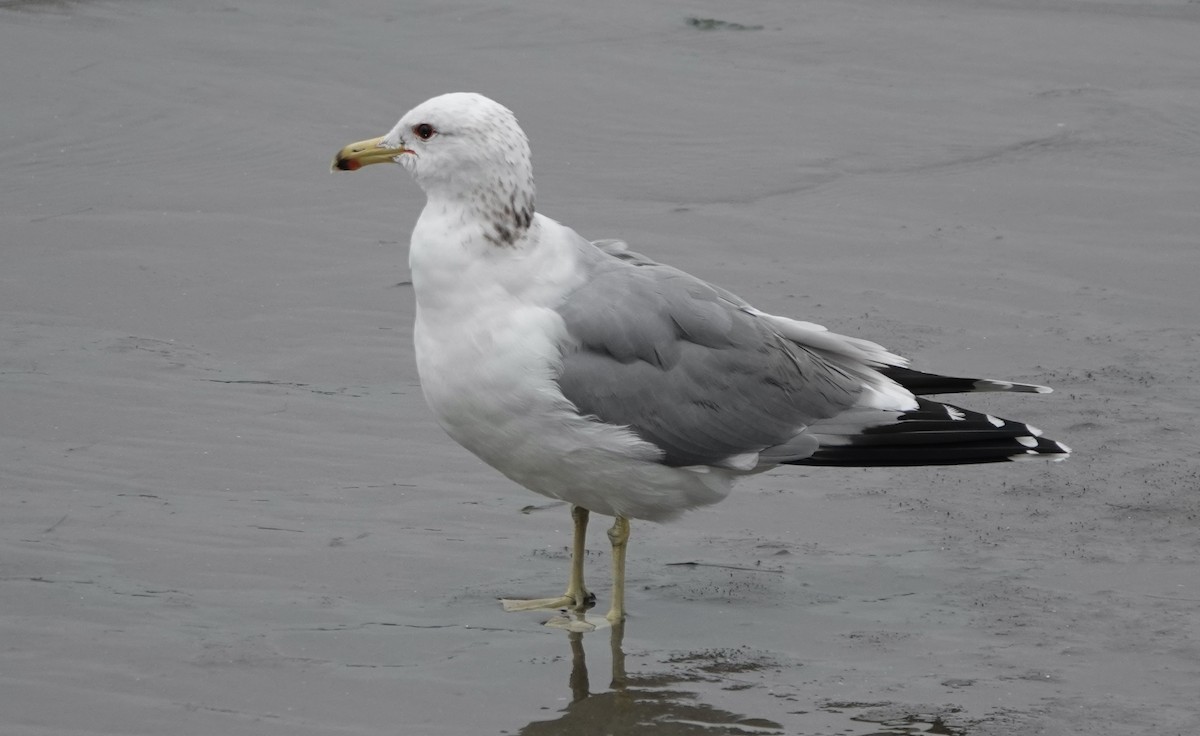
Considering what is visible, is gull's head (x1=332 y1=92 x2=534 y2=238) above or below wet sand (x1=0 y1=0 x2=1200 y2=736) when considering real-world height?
above

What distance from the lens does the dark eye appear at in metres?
5.17

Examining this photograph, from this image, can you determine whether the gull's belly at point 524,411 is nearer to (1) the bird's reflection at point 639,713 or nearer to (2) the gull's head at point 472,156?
(2) the gull's head at point 472,156

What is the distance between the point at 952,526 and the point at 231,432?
259 cm

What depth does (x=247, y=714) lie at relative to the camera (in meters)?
4.36

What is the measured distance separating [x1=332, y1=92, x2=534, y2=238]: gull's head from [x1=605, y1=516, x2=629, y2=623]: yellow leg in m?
1.00

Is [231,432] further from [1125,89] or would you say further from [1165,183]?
[1125,89]

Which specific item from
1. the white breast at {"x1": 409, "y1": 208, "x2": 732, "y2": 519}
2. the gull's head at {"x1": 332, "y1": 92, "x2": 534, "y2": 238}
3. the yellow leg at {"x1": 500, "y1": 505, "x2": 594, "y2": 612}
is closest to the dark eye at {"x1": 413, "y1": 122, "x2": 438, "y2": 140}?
the gull's head at {"x1": 332, "y1": 92, "x2": 534, "y2": 238}

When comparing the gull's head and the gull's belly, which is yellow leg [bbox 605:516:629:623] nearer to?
the gull's belly

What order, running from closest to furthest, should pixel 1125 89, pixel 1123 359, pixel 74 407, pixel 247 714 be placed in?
pixel 247 714 < pixel 74 407 < pixel 1123 359 < pixel 1125 89

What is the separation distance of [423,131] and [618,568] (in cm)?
148

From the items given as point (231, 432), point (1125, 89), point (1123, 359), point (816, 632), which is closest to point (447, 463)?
point (231, 432)

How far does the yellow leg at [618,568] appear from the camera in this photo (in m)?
5.18

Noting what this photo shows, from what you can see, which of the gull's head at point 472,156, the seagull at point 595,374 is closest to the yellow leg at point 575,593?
the seagull at point 595,374

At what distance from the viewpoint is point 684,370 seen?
5301 millimetres
